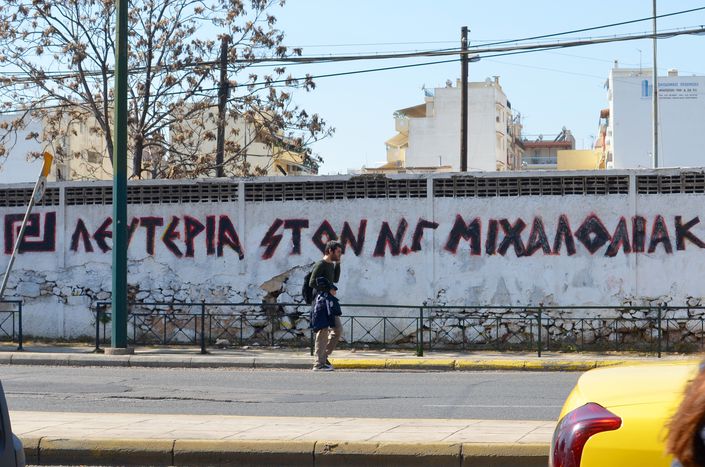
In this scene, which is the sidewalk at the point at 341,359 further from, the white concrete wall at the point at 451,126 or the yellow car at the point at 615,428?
the white concrete wall at the point at 451,126

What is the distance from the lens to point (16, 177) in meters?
61.6

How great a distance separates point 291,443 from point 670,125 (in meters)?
62.7

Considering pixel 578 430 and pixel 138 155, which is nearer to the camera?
pixel 578 430

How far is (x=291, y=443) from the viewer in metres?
8.37

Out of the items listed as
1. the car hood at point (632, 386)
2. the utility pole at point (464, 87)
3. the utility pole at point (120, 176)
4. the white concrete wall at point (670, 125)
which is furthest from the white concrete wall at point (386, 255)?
the white concrete wall at point (670, 125)

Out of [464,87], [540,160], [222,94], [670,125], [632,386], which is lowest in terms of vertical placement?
[632,386]

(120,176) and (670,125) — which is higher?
(670,125)

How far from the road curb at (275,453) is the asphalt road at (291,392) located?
2512mm

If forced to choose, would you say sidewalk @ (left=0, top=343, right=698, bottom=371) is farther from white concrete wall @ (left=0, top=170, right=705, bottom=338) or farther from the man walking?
white concrete wall @ (left=0, top=170, right=705, bottom=338)

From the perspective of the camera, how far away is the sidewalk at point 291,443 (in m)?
8.07

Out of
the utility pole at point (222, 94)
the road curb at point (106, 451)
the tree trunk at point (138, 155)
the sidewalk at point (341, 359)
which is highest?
the utility pole at point (222, 94)

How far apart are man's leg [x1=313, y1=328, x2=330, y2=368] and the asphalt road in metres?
0.26

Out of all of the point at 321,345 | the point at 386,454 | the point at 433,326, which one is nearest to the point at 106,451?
the point at 386,454

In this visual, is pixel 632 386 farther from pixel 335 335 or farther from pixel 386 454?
pixel 335 335
